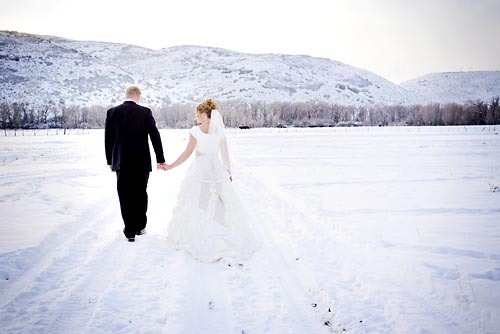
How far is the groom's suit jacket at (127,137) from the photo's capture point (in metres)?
4.88

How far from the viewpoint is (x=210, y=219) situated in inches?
179

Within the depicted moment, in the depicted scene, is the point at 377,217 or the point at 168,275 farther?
the point at 377,217

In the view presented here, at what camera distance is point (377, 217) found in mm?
6398

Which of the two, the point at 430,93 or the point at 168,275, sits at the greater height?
the point at 430,93

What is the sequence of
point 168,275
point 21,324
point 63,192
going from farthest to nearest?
point 63,192
point 168,275
point 21,324

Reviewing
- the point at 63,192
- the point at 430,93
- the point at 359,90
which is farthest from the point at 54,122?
the point at 430,93

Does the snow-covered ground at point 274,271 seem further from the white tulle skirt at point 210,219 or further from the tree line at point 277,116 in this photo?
the tree line at point 277,116

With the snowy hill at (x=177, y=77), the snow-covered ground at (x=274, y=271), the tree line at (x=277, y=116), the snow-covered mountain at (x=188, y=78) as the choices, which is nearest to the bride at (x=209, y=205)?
the snow-covered ground at (x=274, y=271)

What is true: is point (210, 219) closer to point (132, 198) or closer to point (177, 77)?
point (132, 198)

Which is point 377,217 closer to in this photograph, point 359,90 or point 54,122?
point 54,122

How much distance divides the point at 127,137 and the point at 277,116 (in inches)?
2841

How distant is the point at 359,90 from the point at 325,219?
159m

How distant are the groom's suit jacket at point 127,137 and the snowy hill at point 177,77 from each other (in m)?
93.3

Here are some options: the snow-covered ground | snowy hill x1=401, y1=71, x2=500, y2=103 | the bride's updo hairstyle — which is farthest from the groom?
snowy hill x1=401, y1=71, x2=500, y2=103
